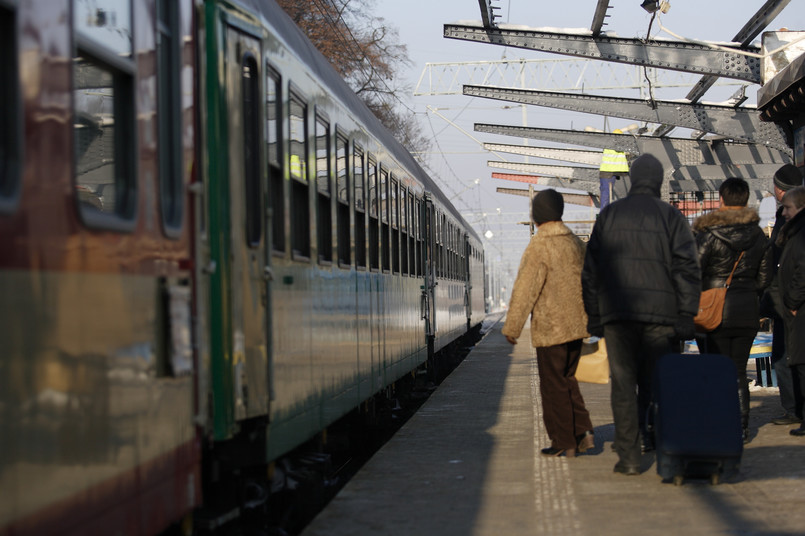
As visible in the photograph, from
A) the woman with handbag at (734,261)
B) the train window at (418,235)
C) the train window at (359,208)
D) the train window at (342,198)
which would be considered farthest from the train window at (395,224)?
the woman with handbag at (734,261)

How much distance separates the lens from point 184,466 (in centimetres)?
457

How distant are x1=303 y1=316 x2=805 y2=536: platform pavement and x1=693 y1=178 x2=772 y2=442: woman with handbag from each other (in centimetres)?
82

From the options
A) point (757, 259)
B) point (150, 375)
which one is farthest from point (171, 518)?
point (757, 259)

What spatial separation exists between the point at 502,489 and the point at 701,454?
3.90 feet

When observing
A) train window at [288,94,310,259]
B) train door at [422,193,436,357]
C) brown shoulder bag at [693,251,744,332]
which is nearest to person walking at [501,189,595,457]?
brown shoulder bag at [693,251,744,332]

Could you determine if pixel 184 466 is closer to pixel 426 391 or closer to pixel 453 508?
pixel 453 508

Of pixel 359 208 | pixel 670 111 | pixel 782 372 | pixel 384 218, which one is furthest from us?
pixel 670 111

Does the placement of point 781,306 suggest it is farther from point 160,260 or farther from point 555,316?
point 160,260

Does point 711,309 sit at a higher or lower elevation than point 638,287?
lower

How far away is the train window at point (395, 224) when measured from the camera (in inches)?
496

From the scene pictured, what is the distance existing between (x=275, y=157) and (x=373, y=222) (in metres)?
4.53

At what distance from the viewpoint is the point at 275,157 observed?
6.54 meters

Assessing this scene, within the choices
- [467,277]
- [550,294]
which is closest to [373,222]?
[550,294]

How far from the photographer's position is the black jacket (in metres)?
7.31
